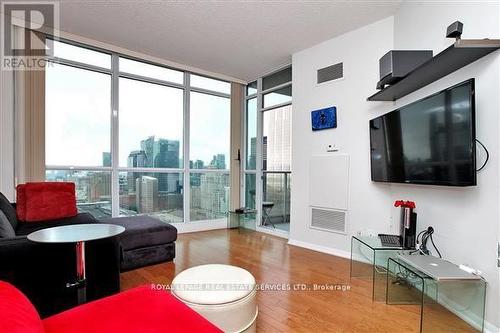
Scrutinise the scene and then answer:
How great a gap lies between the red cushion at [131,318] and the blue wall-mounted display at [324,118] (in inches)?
120

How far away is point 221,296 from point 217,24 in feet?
10.2

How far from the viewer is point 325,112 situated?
3.68 meters

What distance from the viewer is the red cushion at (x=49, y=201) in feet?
9.56

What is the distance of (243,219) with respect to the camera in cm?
514

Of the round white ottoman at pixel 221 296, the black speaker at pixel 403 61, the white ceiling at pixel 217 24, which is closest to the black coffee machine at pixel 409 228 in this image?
the black speaker at pixel 403 61

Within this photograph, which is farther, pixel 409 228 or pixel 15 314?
pixel 409 228

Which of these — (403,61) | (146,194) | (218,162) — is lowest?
(146,194)

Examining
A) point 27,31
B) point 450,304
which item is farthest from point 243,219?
point 27,31

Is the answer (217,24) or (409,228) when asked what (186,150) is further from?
(409,228)

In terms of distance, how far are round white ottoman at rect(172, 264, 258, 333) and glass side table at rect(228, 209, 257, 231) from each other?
324 cm

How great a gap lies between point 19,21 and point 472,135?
485 centimetres

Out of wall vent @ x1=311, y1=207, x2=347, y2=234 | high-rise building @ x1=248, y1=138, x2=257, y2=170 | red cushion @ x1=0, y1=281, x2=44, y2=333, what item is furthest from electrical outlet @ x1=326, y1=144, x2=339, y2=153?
red cushion @ x1=0, y1=281, x2=44, y2=333

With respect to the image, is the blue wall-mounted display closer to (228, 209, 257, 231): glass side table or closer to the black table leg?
(228, 209, 257, 231): glass side table

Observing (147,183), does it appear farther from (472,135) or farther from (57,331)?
(472,135)
